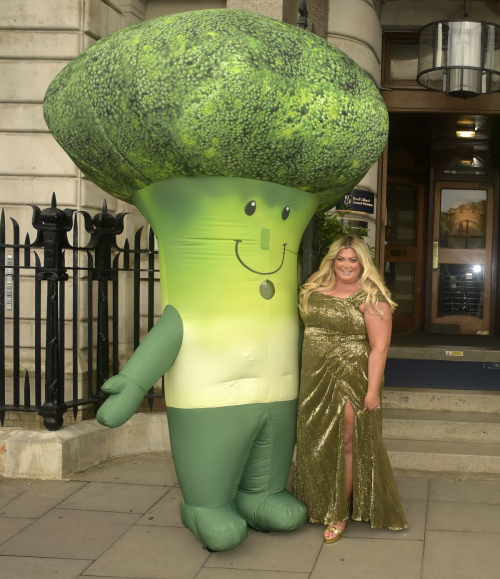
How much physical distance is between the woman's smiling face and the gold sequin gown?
0.12 meters

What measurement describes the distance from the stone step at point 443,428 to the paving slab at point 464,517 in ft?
3.65

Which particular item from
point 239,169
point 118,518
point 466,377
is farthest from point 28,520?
point 466,377

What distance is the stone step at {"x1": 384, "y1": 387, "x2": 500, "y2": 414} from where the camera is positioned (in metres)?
6.19

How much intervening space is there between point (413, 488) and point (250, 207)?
248cm

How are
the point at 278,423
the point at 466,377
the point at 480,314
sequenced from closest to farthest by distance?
the point at 278,423 < the point at 466,377 < the point at 480,314

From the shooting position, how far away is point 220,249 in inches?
150

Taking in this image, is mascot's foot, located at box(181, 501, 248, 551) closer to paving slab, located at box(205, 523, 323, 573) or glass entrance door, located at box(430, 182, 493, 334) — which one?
paving slab, located at box(205, 523, 323, 573)

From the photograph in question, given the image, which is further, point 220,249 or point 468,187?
point 468,187

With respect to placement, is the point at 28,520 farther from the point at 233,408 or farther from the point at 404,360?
the point at 404,360

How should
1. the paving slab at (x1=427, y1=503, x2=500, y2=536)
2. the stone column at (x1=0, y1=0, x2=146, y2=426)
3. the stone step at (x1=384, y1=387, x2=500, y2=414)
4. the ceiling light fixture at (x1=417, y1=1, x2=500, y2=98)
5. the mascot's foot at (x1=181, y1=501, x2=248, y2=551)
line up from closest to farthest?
1. the mascot's foot at (x1=181, y1=501, x2=248, y2=551)
2. the paving slab at (x1=427, y1=503, x2=500, y2=536)
3. the stone step at (x1=384, y1=387, x2=500, y2=414)
4. the stone column at (x1=0, y1=0, x2=146, y2=426)
5. the ceiling light fixture at (x1=417, y1=1, x2=500, y2=98)

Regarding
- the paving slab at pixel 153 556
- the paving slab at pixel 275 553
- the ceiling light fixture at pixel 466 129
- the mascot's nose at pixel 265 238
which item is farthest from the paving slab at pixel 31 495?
the ceiling light fixture at pixel 466 129

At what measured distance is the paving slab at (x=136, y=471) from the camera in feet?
17.2

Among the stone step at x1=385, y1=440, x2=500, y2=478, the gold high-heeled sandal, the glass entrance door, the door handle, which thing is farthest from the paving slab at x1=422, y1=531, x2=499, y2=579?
the door handle

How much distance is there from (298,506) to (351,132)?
6.84 ft
